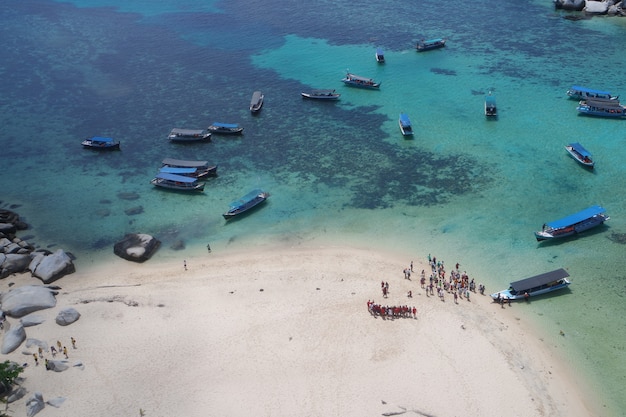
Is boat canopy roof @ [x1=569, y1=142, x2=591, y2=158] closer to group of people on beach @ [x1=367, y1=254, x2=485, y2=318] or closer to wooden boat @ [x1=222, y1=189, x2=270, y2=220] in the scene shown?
group of people on beach @ [x1=367, y1=254, x2=485, y2=318]

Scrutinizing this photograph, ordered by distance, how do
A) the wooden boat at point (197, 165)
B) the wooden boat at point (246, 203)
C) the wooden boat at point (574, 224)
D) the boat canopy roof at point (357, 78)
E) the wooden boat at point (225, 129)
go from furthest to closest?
the boat canopy roof at point (357, 78) < the wooden boat at point (225, 129) < the wooden boat at point (197, 165) < the wooden boat at point (246, 203) < the wooden boat at point (574, 224)

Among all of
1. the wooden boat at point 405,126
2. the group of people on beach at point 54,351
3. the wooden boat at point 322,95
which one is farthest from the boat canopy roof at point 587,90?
the group of people on beach at point 54,351

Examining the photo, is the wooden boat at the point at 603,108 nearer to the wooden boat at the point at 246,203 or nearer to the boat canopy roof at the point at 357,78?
the boat canopy roof at the point at 357,78

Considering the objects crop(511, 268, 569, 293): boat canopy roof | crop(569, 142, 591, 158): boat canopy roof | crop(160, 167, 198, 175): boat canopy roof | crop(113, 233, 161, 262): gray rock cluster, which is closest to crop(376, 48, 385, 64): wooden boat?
crop(569, 142, 591, 158): boat canopy roof

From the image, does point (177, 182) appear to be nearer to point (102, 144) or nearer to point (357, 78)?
point (102, 144)

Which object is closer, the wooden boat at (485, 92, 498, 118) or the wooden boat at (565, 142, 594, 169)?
the wooden boat at (565, 142, 594, 169)

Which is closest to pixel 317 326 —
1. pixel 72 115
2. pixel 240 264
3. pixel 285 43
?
pixel 240 264
